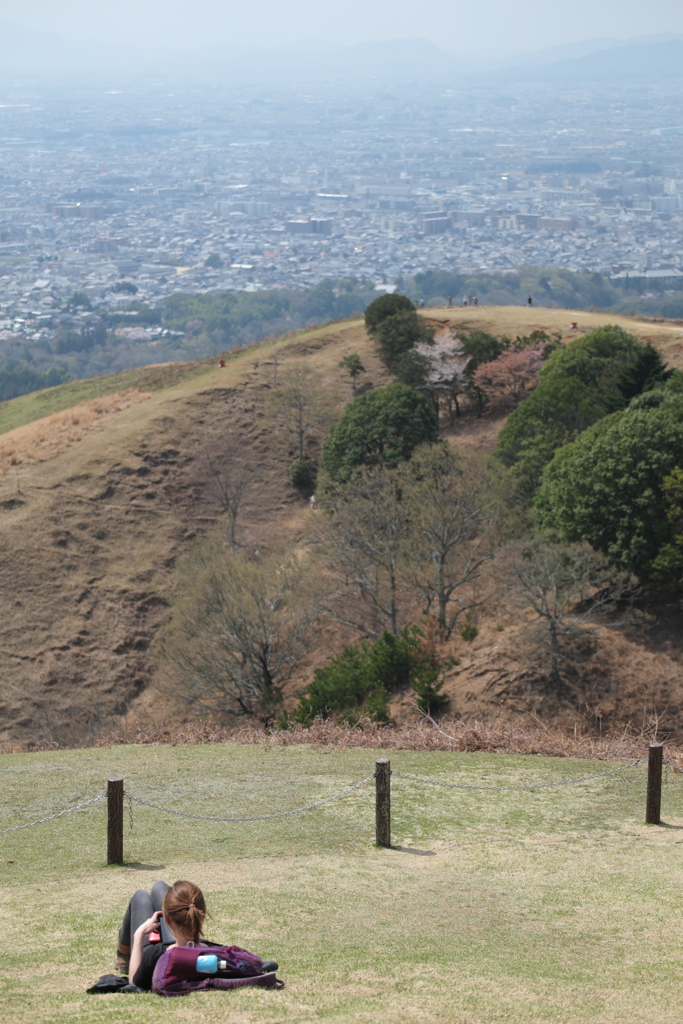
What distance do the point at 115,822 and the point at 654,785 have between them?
6413 mm

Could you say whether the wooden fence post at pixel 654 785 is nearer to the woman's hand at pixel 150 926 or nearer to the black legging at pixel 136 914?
the black legging at pixel 136 914

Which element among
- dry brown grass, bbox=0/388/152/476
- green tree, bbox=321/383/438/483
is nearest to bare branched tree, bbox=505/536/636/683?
green tree, bbox=321/383/438/483

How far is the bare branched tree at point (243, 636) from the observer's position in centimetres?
2855

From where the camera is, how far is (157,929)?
7762mm

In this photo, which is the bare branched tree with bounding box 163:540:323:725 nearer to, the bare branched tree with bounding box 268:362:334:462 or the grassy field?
the grassy field

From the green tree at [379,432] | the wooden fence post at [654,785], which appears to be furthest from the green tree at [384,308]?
the wooden fence post at [654,785]

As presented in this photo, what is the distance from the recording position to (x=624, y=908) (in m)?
9.98

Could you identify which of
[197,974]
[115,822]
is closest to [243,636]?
[115,822]

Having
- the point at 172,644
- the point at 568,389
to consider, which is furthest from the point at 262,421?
the point at 172,644

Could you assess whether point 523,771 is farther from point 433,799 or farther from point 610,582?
point 610,582

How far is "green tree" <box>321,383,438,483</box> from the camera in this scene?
44.9 m

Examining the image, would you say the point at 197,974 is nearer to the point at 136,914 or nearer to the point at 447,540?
the point at 136,914

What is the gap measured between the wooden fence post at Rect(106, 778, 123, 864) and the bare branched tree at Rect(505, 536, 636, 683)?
15.9 m

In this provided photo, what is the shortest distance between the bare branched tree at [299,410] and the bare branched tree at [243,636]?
1718 centimetres
